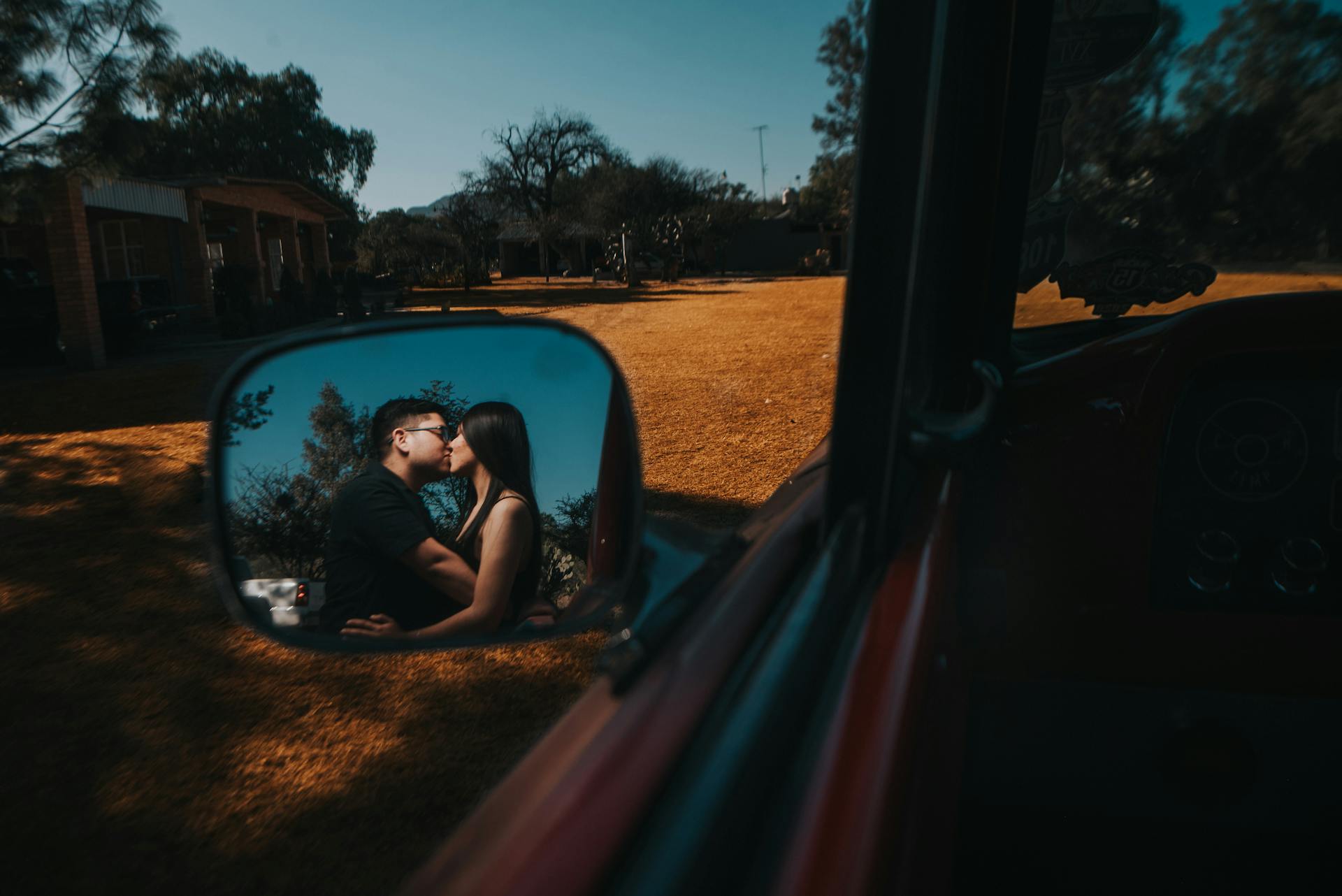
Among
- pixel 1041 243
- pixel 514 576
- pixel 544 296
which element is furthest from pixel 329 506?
pixel 544 296

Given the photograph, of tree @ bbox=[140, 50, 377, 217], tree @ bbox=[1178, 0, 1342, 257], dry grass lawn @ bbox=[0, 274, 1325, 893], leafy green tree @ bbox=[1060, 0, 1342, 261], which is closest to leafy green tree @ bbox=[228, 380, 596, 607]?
dry grass lawn @ bbox=[0, 274, 1325, 893]

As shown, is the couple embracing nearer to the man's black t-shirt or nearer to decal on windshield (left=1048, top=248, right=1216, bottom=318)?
the man's black t-shirt

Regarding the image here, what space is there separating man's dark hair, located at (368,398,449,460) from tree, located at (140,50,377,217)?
7.25 meters

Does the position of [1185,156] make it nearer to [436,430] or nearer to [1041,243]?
[1041,243]

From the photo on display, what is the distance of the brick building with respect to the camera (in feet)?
45.9

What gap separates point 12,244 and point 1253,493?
95.5 feet

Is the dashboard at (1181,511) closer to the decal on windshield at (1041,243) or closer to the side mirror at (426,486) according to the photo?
the decal on windshield at (1041,243)

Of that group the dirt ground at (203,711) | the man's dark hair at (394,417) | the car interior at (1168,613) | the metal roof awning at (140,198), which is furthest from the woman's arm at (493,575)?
the metal roof awning at (140,198)

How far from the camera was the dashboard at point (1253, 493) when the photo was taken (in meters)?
1.36

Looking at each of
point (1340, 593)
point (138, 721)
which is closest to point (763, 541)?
point (1340, 593)

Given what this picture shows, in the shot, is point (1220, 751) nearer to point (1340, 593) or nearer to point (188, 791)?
point (1340, 593)

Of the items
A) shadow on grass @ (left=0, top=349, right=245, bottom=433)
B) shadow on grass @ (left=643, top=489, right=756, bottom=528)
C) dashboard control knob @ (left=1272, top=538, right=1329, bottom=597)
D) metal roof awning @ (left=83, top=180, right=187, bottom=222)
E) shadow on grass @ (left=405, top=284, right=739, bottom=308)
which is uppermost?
metal roof awning @ (left=83, top=180, right=187, bottom=222)

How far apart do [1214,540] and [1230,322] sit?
34 centimetres

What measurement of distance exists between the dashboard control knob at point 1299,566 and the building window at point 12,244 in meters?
28.4
